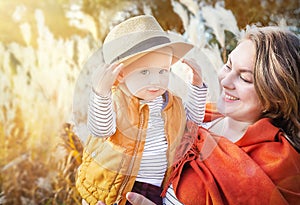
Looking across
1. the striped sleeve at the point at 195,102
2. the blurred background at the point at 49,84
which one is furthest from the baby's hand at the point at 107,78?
the blurred background at the point at 49,84

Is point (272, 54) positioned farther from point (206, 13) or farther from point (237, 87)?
point (206, 13)

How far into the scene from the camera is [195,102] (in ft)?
2.38

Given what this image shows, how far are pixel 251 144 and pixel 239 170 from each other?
5cm

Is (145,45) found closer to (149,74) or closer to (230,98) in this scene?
(149,74)

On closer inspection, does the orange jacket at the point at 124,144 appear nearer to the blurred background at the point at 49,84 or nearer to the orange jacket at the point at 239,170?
the orange jacket at the point at 239,170

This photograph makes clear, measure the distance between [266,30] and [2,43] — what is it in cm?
147

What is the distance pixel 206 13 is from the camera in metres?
1.00

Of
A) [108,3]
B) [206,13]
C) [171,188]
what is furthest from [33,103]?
[171,188]

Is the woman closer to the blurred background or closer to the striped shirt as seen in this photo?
the striped shirt

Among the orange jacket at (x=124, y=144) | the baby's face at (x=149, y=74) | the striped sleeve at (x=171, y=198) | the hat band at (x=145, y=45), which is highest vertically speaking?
the hat band at (x=145, y=45)

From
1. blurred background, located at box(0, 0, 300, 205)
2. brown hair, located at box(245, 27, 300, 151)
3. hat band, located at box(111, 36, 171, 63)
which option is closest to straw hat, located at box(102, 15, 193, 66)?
hat band, located at box(111, 36, 171, 63)

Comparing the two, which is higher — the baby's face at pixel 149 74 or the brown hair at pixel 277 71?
the baby's face at pixel 149 74

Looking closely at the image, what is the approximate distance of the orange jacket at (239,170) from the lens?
2.39 feet

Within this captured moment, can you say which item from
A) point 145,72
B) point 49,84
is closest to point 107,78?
point 145,72
